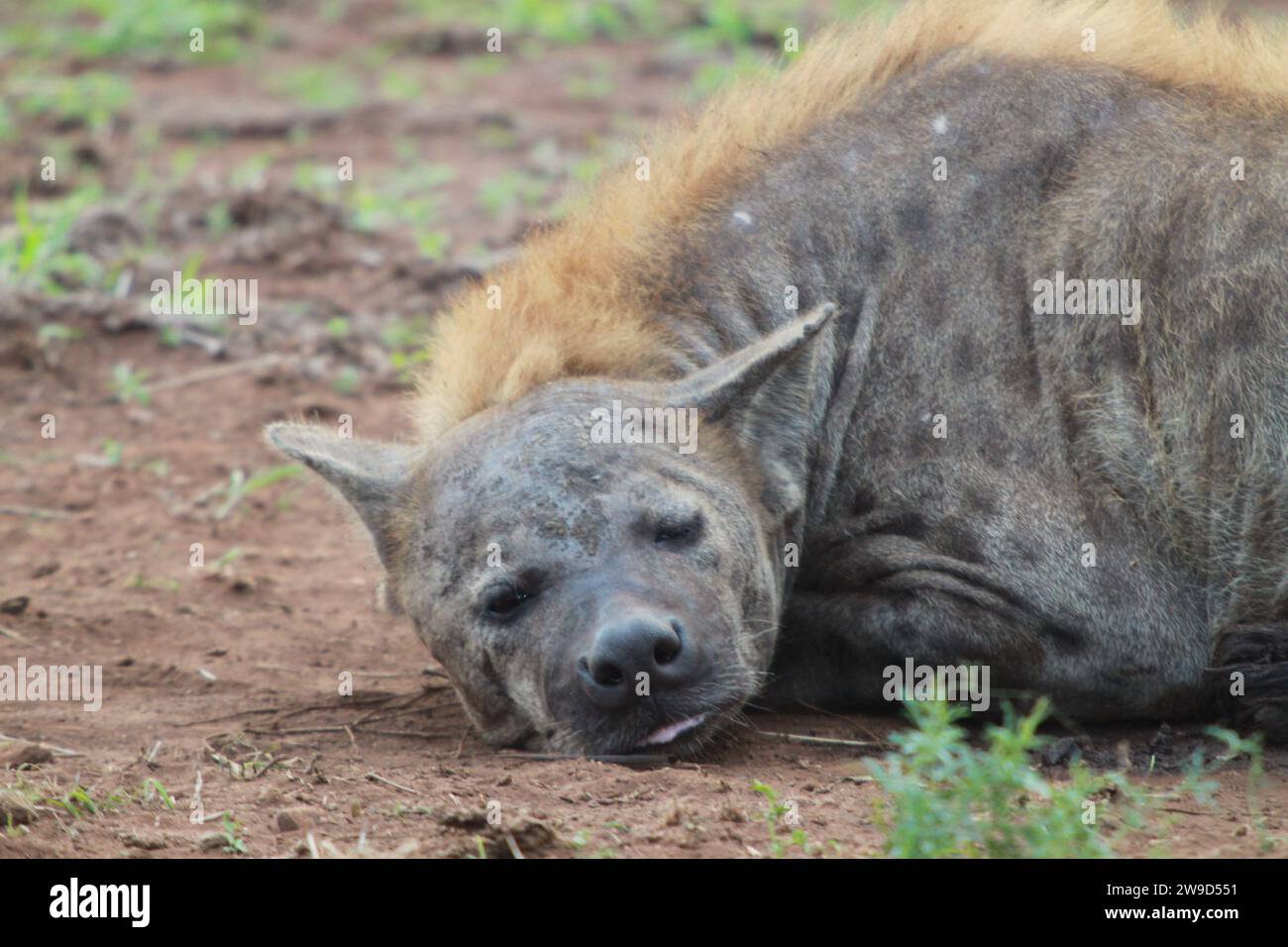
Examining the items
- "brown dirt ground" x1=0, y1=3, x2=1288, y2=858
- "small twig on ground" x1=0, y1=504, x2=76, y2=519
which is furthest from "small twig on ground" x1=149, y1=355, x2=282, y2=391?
"small twig on ground" x1=0, y1=504, x2=76, y2=519

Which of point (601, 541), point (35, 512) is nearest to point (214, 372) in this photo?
point (35, 512)

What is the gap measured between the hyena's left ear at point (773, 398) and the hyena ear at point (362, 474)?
0.94 metres

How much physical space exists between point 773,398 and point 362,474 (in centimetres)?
138

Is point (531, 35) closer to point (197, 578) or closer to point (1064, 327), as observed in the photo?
point (197, 578)

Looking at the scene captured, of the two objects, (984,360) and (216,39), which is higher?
(216,39)

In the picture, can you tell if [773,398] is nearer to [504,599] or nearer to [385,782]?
[504,599]

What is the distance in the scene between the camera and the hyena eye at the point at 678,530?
5.38 meters

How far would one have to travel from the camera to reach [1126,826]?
4336 mm

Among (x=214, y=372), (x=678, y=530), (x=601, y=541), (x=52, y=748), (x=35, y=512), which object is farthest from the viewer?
(x=214, y=372)

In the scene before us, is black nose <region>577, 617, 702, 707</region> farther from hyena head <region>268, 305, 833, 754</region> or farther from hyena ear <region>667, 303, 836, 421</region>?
hyena ear <region>667, 303, 836, 421</region>

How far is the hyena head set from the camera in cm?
523

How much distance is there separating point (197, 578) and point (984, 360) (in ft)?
11.4

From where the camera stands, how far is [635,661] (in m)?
5.06
